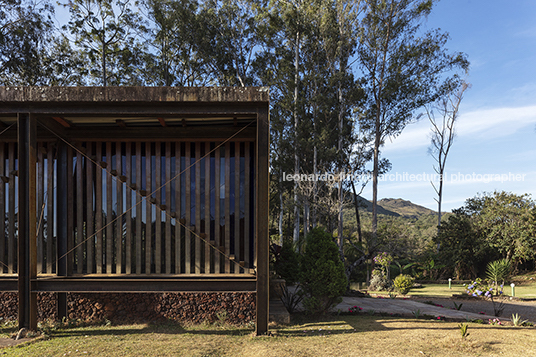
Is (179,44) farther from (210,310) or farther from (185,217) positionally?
(210,310)

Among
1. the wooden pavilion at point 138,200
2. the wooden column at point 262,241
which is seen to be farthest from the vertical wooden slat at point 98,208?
the wooden column at point 262,241

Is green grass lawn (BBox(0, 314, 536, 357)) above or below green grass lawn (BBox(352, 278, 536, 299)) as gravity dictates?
above

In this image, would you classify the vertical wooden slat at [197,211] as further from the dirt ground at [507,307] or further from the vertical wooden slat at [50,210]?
the dirt ground at [507,307]

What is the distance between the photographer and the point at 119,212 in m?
6.78

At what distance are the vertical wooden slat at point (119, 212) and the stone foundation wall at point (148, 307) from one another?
68cm

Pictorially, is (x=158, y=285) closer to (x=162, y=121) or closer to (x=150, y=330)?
(x=150, y=330)

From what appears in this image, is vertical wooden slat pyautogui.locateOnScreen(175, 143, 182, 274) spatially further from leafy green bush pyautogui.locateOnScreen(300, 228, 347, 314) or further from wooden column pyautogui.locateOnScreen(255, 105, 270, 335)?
leafy green bush pyautogui.locateOnScreen(300, 228, 347, 314)

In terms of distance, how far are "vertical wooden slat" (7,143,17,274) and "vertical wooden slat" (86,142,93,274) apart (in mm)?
1548

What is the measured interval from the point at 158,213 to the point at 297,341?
3703 mm

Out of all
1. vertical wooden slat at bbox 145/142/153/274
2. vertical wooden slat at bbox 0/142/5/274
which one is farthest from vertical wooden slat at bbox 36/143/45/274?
vertical wooden slat at bbox 145/142/153/274

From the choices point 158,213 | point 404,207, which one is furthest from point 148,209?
point 404,207

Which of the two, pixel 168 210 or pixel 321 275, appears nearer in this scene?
pixel 321 275

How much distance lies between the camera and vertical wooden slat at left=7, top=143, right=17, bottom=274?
674cm

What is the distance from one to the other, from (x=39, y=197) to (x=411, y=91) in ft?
62.6
